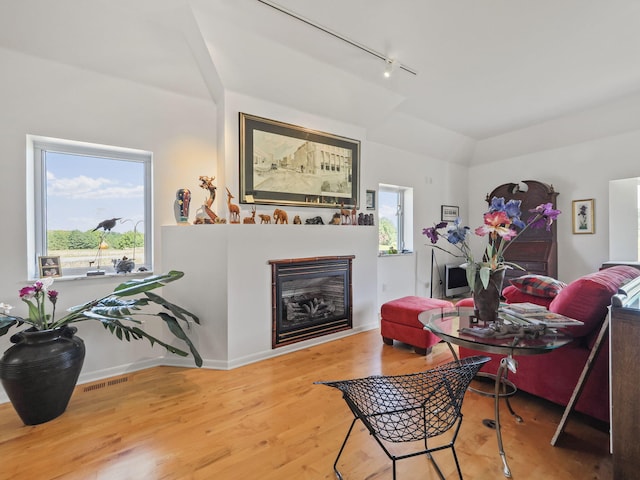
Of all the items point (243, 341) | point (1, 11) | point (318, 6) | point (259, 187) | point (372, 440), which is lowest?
point (372, 440)

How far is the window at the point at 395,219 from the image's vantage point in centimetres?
509

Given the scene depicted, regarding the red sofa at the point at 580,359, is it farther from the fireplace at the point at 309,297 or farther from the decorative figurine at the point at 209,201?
the decorative figurine at the point at 209,201

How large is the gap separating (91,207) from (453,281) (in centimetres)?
560

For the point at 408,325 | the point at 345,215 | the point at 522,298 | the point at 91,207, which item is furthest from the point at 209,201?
the point at 522,298

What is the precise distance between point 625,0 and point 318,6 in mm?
2389

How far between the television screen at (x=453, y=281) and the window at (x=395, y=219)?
96 cm

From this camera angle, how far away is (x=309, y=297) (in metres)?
3.54

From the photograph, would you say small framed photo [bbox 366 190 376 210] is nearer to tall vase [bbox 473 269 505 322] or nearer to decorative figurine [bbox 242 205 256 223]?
decorative figurine [bbox 242 205 256 223]

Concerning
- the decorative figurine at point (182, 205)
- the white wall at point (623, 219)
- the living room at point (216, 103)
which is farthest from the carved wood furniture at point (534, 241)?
the decorative figurine at point (182, 205)

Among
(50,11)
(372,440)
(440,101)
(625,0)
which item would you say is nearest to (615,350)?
(372,440)

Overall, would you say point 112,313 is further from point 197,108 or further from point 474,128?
point 474,128

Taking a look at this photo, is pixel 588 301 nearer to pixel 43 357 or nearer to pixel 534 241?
pixel 43 357

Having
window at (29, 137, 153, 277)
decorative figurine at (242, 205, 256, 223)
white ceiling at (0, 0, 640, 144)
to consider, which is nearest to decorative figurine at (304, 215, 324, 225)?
decorative figurine at (242, 205, 256, 223)

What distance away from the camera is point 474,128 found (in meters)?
5.14
